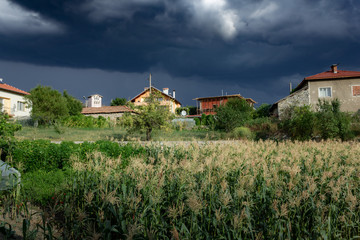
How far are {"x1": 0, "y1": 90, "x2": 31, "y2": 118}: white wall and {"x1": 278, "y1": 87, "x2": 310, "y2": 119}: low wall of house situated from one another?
1178 inches

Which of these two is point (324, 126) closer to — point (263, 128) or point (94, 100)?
point (263, 128)

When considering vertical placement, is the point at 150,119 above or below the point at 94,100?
below

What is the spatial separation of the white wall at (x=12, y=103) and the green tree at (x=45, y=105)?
6.09ft

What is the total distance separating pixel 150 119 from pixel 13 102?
25.2m

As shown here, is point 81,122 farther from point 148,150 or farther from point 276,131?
point 148,150

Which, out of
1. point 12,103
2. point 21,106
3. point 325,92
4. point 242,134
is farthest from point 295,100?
point 21,106

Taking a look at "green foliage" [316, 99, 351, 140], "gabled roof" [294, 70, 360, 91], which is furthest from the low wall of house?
"green foliage" [316, 99, 351, 140]

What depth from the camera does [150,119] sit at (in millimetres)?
14688

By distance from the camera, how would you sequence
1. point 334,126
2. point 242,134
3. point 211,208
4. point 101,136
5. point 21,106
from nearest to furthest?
point 211,208 < point 334,126 < point 101,136 < point 242,134 < point 21,106

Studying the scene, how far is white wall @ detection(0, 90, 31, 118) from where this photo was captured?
2919 cm

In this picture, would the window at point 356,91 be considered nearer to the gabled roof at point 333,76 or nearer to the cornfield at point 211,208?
the gabled roof at point 333,76

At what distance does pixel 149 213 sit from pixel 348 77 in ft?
104

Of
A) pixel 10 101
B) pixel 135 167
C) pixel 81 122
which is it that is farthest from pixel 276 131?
pixel 10 101

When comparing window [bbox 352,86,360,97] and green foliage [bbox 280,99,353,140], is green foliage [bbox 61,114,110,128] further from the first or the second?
window [bbox 352,86,360,97]
